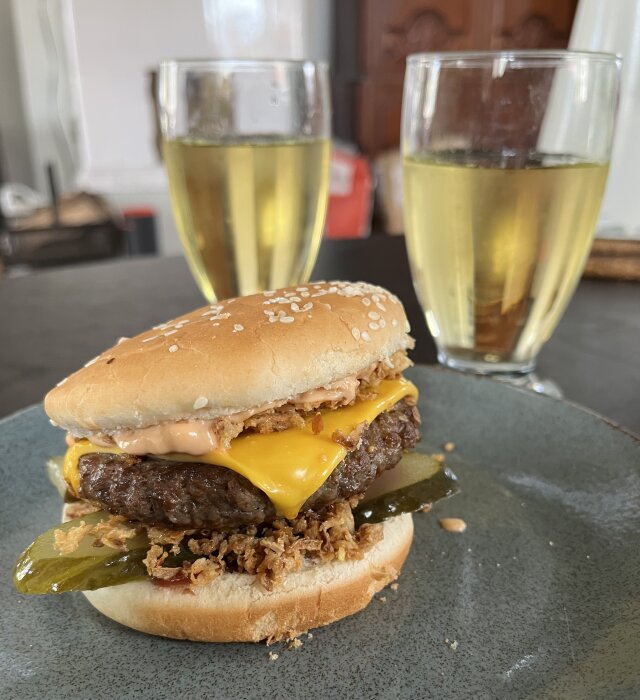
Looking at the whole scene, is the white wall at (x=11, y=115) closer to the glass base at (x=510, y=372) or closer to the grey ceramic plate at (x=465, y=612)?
the glass base at (x=510, y=372)

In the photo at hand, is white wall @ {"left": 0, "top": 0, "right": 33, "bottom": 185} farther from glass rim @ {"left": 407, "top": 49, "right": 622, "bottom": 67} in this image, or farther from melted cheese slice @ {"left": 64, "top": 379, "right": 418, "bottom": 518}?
melted cheese slice @ {"left": 64, "top": 379, "right": 418, "bottom": 518}

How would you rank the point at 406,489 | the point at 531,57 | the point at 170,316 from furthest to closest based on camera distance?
the point at 170,316
the point at 531,57
the point at 406,489

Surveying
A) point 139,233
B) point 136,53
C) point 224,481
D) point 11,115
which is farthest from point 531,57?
point 11,115

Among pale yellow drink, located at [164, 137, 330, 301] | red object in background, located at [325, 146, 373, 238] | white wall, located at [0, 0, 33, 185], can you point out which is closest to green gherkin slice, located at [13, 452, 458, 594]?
pale yellow drink, located at [164, 137, 330, 301]

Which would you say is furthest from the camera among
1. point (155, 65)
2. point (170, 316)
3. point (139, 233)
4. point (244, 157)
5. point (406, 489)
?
point (139, 233)

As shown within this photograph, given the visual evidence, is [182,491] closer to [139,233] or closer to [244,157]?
[244,157]

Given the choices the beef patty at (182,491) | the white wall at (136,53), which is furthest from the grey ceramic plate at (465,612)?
the white wall at (136,53)
